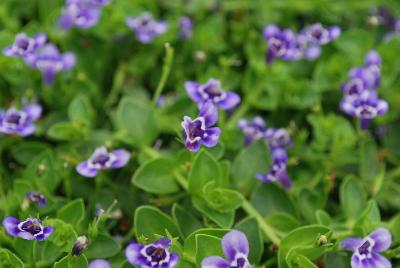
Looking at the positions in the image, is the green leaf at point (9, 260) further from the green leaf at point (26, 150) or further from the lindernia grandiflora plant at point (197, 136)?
the green leaf at point (26, 150)

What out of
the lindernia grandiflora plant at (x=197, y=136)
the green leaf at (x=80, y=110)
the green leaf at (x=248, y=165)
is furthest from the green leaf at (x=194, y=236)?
the green leaf at (x=80, y=110)

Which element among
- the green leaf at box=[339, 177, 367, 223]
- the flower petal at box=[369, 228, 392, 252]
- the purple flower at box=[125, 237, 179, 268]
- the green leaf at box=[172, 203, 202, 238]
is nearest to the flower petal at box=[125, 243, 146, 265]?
the purple flower at box=[125, 237, 179, 268]

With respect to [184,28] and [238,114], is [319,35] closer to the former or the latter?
[238,114]

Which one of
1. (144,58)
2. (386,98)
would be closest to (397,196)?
(386,98)

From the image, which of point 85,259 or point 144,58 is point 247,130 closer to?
point 144,58

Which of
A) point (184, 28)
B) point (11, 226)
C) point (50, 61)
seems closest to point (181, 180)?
point (11, 226)
